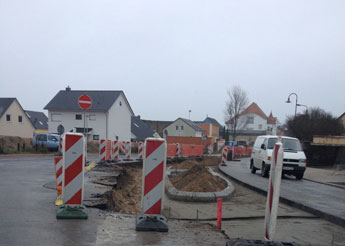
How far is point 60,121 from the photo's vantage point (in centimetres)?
5038

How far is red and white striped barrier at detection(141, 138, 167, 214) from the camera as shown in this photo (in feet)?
17.9

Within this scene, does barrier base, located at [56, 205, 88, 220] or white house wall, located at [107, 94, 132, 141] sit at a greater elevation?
white house wall, located at [107, 94, 132, 141]

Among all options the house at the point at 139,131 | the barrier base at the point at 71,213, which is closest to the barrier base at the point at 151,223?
the barrier base at the point at 71,213

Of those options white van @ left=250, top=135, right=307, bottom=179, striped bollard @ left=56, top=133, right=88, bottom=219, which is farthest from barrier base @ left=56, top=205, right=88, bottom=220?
white van @ left=250, top=135, right=307, bottom=179

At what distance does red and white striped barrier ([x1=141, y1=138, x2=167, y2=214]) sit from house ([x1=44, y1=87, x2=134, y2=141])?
Result: 43.2m

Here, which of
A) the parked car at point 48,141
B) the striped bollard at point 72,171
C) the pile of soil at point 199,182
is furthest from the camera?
the parked car at point 48,141

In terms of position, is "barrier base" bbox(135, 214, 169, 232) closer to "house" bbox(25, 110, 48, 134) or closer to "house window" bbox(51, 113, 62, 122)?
"house window" bbox(51, 113, 62, 122)

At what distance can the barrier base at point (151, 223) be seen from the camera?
5.17 meters

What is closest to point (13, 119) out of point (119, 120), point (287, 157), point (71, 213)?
point (119, 120)

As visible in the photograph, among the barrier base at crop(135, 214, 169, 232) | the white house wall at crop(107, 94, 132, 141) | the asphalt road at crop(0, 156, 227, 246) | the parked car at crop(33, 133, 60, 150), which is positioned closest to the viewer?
the asphalt road at crop(0, 156, 227, 246)

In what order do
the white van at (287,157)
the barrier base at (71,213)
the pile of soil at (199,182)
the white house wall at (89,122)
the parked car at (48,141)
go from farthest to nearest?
1. the white house wall at (89,122)
2. the parked car at (48,141)
3. the white van at (287,157)
4. the pile of soil at (199,182)
5. the barrier base at (71,213)

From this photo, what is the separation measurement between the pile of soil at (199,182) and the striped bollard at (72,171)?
18.9ft

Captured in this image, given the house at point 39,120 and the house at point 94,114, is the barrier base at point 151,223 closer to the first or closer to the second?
the house at point 94,114

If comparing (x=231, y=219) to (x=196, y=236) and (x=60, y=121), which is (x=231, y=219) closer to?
(x=196, y=236)
